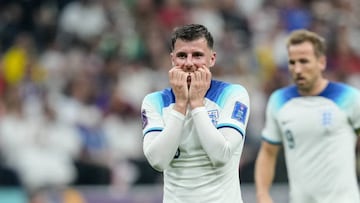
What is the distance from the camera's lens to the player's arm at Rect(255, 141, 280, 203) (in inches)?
344

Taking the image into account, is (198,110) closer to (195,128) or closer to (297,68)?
(195,128)

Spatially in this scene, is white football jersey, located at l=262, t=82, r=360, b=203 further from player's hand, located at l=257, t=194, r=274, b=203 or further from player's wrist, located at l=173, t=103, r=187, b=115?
player's wrist, located at l=173, t=103, r=187, b=115

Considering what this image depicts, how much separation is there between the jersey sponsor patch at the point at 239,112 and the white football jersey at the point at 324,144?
6.21 feet

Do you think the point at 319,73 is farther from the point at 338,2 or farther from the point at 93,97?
the point at 338,2

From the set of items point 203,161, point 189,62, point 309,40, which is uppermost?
point 309,40

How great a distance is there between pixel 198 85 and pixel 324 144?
2.35 meters

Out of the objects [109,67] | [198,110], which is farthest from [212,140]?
[109,67]

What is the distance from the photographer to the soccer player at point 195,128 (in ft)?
21.8

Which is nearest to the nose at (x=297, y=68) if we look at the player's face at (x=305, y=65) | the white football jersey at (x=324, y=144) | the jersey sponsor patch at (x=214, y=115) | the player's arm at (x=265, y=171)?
the player's face at (x=305, y=65)

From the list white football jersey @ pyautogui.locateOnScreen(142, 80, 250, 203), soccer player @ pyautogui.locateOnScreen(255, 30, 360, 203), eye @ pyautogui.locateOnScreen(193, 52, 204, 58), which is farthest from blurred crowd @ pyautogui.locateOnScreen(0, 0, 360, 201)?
eye @ pyautogui.locateOnScreen(193, 52, 204, 58)

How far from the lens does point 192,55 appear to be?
→ 22.3 feet

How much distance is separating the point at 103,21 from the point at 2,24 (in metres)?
1.64

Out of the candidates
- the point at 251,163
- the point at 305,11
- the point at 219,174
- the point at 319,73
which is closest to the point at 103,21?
the point at 305,11

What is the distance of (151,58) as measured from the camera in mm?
15891
